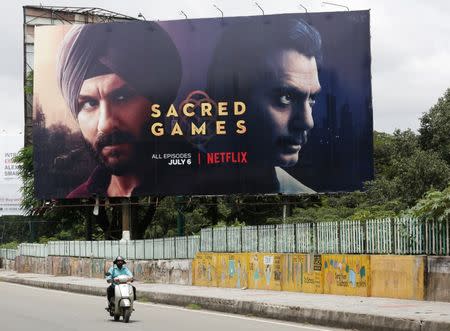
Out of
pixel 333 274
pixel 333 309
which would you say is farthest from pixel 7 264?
pixel 333 309

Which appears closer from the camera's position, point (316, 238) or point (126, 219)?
point (316, 238)

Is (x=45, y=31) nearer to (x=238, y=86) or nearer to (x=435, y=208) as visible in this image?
(x=238, y=86)

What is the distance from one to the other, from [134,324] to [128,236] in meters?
32.8

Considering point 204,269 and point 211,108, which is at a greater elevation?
point 211,108

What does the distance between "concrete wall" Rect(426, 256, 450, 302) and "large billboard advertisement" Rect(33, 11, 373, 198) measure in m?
25.4

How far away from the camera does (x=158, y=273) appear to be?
119ft

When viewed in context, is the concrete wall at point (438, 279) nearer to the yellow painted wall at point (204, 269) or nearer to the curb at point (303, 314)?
the curb at point (303, 314)

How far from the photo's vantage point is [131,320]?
18.7 meters

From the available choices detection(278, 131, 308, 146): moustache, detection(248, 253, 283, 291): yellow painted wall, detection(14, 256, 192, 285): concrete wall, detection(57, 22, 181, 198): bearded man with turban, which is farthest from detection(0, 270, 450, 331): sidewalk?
detection(57, 22, 181, 198): bearded man with turban

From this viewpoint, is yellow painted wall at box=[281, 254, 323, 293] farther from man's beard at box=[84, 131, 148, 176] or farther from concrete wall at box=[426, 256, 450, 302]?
man's beard at box=[84, 131, 148, 176]

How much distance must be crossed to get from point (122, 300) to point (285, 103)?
27347 millimetres

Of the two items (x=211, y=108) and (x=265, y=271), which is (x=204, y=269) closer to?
(x=265, y=271)

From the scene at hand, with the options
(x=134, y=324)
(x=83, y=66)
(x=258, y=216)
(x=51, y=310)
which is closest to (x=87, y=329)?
(x=134, y=324)

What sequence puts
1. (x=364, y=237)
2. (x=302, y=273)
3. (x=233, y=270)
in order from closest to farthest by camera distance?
(x=364, y=237) → (x=302, y=273) → (x=233, y=270)
